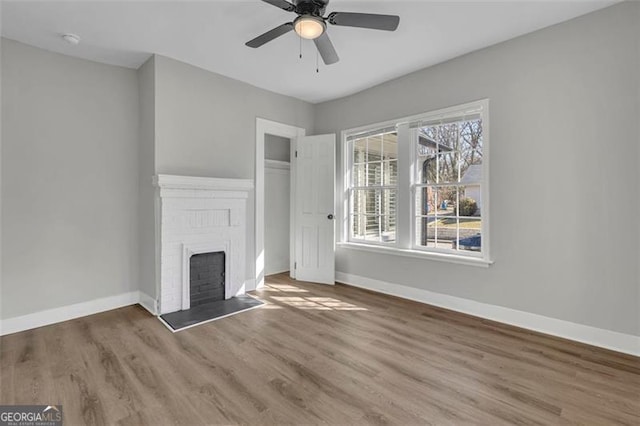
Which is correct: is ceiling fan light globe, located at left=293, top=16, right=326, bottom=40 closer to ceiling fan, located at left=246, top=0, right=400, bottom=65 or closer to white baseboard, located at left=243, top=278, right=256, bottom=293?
ceiling fan, located at left=246, top=0, right=400, bottom=65

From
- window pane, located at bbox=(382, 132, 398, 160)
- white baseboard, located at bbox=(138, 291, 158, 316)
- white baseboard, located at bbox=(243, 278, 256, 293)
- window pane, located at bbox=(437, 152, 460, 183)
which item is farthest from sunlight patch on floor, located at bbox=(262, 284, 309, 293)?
window pane, located at bbox=(437, 152, 460, 183)

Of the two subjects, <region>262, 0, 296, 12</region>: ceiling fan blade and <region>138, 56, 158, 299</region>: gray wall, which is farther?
<region>138, 56, 158, 299</region>: gray wall

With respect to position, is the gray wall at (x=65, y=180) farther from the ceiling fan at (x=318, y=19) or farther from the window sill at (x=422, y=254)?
the window sill at (x=422, y=254)

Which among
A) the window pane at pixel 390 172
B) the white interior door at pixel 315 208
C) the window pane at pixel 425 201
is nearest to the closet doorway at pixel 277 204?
the white interior door at pixel 315 208

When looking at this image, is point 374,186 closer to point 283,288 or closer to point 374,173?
point 374,173

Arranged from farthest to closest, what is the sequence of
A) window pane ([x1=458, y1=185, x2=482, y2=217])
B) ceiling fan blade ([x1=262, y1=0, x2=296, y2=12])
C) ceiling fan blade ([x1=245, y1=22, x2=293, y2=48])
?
window pane ([x1=458, y1=185, x2=482, y2=217])
ceiling fan blade ([x1=245, y1=22, x2=293, y2=48])
ceiling fan blade ([x1=262, y1=0, x2=296, y2=12])

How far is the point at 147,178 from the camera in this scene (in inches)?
Answer: 132

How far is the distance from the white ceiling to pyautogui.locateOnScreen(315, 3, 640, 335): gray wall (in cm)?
25

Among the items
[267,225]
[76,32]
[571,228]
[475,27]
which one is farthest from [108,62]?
[571,228]

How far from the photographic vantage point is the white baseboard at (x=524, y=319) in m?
2.42

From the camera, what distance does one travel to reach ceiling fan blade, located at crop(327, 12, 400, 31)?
6.79ft

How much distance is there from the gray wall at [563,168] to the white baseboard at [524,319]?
6 cm

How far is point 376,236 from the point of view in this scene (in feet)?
13.8

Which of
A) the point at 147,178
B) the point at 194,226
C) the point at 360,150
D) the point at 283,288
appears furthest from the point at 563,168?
the point at 147,178
